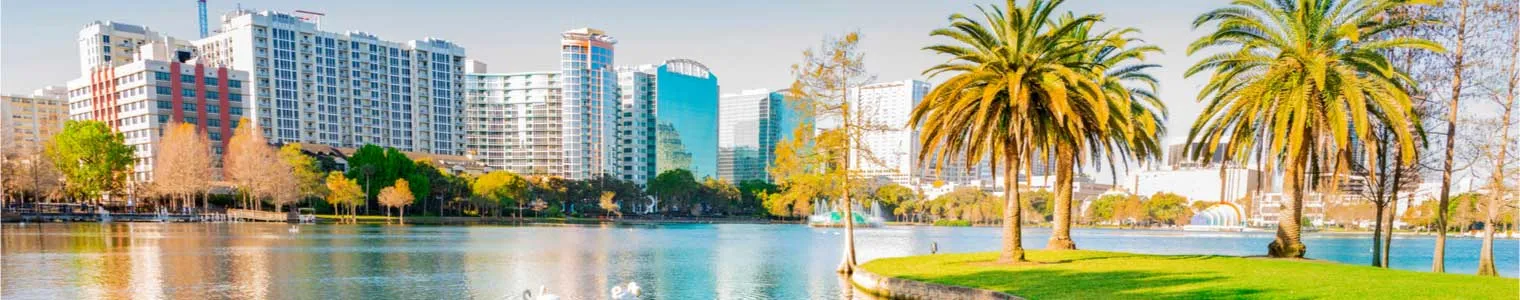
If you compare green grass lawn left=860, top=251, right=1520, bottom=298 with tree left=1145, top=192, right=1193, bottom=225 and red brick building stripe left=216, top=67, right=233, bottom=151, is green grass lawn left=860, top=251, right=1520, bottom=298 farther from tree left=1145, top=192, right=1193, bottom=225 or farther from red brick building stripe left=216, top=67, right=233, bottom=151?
tree left=1145, top=192, right=1193, bottom=225

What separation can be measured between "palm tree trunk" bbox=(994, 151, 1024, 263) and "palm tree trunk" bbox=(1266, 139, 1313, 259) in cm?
979

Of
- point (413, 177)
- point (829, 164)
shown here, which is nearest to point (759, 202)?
point (413, 177)

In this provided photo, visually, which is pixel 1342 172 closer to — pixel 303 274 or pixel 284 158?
pixel 303 274

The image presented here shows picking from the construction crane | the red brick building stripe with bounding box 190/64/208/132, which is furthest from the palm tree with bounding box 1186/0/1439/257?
the construction crane

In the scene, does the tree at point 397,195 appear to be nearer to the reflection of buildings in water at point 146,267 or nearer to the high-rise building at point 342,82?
the reflection of buildings in water at point 146,267

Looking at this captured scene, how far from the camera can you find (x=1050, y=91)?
2517cm

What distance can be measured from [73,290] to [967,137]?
30.8 metres

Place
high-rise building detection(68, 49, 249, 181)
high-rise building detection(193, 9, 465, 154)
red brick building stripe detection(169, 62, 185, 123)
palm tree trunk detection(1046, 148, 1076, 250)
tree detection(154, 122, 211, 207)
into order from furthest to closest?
high-rise building detection(193, 9, 465, 154), red brick building stripe detection(169, 62, 185, 123), high-rise building detection(68, 49, 249, 181), tree detection(154, 122, 211, 207), palm tree trunk detection(1046, 148, 1076, 250)

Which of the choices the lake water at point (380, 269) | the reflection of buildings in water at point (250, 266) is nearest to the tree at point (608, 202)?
the lake water at point (380, 269)

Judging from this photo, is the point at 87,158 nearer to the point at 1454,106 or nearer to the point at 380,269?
the point at 380,269

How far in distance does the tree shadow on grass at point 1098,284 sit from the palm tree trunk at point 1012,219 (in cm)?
241

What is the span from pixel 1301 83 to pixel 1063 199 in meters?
9.30

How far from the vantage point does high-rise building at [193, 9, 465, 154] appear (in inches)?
5763

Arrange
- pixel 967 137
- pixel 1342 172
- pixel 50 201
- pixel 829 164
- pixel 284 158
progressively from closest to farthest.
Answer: pixel 1342 172 < pixel 967 137 < pixel 829 164 < pixel 284 158 < pixel 50 201
